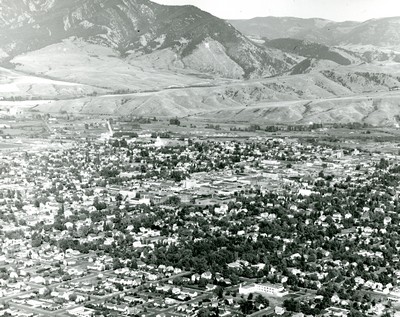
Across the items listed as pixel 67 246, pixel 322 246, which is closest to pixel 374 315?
pixel 322 246

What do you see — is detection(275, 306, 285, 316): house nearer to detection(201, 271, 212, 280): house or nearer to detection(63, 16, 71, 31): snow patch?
detection(201, 271, 212, 280): house

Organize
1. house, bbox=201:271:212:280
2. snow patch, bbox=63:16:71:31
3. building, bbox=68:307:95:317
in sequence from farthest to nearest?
snow patch, bbox=63:16:71:31 → house, bbox=201:271:212:280 → building, bbox=68:307:95:317

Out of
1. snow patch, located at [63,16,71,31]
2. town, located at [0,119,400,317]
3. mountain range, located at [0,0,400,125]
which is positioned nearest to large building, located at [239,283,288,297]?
town, located at [0,119,400,317]

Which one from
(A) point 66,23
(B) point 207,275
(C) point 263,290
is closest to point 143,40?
(A) point 66,23

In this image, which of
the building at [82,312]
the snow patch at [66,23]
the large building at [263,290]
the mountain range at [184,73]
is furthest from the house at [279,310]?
the snow patch at [66,23]

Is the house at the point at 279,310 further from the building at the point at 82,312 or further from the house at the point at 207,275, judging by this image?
the building at the point at 82,312

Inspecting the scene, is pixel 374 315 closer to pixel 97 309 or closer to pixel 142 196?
pixel 97 309

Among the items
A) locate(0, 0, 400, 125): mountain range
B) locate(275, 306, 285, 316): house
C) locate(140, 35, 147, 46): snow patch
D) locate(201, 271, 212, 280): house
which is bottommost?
locate(275, 306, 285, 316): house
